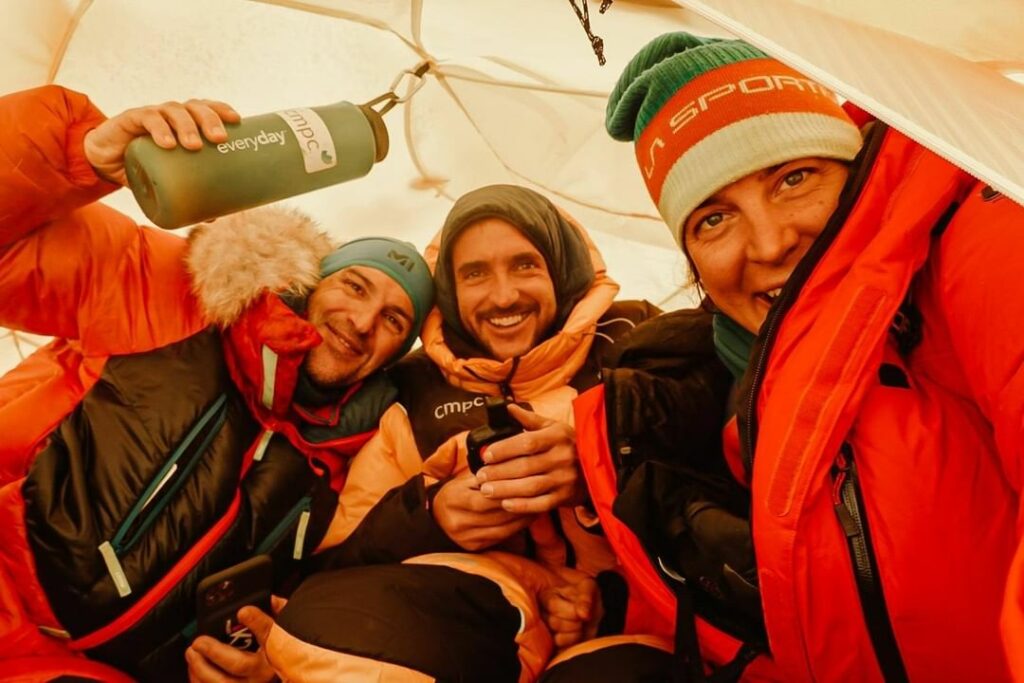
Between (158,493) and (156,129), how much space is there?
620 mm

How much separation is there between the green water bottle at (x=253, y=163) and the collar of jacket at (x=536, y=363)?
49 centimetres

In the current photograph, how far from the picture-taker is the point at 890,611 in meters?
0.66

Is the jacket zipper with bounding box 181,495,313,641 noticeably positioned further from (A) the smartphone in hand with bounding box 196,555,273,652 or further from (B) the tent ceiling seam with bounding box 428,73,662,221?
(B) the tent ceiling seam with bounding box 428,73,662,221

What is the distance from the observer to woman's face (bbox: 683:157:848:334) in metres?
0.93

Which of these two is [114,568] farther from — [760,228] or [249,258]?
[760,228]

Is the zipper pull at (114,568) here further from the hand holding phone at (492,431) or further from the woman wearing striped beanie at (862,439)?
the woman wearing striped beanie at (862,439)

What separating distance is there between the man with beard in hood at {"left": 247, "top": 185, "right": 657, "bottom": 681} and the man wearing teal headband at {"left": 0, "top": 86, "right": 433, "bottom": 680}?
0.47 ft

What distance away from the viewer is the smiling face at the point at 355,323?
146 centimetres

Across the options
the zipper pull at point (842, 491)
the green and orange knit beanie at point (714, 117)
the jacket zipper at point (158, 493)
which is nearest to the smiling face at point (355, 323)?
the jacket zipper at point (158, 493)

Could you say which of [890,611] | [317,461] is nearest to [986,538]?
[890,611]

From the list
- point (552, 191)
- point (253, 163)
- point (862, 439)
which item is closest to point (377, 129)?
point (253, 163)

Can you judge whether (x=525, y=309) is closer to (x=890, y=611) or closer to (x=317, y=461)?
(x=317, y=461)

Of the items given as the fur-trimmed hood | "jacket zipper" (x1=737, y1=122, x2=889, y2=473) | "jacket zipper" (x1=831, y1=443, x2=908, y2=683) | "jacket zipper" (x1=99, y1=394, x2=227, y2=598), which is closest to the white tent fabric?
"jacket zipper" (x1=737, y1=122, x2=889, y2=473)

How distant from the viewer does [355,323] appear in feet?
4.88
